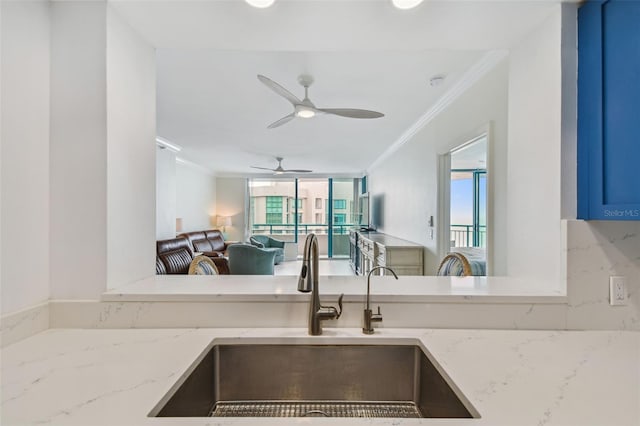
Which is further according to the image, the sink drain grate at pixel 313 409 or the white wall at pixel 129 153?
the white wall at pixel 129 153

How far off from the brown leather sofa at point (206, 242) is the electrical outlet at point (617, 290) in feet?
17.6

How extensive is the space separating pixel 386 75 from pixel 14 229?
2.56 metres

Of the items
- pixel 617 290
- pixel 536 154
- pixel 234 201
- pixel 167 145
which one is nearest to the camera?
pixel 617 290

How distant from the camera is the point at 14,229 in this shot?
1.06 meters

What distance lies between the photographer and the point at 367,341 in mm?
1127

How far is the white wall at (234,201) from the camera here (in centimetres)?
860

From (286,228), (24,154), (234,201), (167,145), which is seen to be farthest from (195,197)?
(24,154)

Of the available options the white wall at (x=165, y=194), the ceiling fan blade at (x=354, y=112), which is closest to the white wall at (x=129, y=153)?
the ceiling fan blade at (x=354, y=112)

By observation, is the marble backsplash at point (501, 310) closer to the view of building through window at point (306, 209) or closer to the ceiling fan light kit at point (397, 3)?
the ceiling fan light kit at point (397, 3)

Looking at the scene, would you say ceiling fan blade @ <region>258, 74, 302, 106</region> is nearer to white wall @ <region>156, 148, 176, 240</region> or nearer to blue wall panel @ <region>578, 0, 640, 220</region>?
blue wall panel @ <region>578, 0, 640, 220</region>

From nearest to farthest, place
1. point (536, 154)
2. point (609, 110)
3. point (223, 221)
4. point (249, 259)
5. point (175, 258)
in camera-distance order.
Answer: point (609, 110)
point (536, 154)
point (249, 259)
point (175, 258)
point (223, 221)

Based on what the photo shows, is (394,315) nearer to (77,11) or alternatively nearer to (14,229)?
(14,229)

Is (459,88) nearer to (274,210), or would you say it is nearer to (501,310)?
(501,310)

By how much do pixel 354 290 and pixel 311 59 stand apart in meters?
1.86
